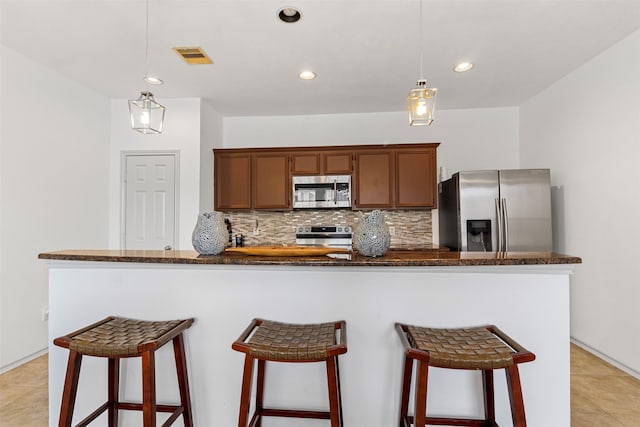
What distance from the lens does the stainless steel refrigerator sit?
3309 millimetres

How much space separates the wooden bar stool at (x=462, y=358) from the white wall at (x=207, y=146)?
3.15 m

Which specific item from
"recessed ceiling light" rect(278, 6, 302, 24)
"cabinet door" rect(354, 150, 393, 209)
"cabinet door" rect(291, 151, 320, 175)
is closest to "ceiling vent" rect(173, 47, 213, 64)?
"recessed ceiling light" rect(278, 6, 302, 24)

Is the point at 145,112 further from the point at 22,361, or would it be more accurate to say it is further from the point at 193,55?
the point at 22,361

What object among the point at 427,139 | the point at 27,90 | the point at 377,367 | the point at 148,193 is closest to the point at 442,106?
the point at 427,139

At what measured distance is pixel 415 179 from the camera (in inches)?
160

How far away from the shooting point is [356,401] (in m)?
1.65

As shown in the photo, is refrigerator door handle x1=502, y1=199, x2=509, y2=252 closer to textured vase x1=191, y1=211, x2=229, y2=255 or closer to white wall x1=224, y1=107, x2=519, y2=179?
white wall x1=224, y1=107, x2=519, y2=179

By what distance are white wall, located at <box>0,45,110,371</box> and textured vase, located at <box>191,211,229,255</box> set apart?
2268 millimetres

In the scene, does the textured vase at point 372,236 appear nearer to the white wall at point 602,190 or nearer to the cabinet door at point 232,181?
the white wall at point 602,190

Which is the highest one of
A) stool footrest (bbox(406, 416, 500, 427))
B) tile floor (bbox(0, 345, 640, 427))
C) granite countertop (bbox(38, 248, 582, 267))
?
granite countertop (bbox(38, 248, 582, 267))

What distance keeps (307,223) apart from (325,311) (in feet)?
9.19

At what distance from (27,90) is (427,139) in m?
4.31

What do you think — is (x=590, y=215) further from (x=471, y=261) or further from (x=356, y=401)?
(x=356, y=401)

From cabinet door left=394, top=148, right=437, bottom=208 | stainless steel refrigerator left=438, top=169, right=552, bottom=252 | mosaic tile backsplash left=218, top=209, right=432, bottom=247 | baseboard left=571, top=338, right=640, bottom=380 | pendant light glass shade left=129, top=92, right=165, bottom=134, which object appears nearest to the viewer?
pendant light glass shade left=129, top=92, right=165, bottom=134
